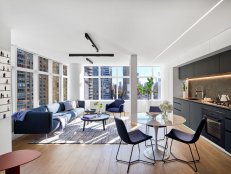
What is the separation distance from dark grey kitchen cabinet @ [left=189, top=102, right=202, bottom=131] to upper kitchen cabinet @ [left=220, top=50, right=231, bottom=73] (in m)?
1.20

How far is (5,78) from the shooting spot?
114 inches

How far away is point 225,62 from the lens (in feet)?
12.0

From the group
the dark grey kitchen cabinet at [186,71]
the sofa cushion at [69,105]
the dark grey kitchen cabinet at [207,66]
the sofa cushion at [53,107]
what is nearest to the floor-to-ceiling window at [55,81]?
the sofa cushion at [69,105]

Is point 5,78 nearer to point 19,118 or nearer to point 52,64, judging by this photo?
point 19,118

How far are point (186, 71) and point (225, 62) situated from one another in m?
2.54

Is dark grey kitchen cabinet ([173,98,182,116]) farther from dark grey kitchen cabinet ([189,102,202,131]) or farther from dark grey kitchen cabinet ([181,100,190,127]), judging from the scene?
dark grey kitchen cabinet ([189,102,202,131])

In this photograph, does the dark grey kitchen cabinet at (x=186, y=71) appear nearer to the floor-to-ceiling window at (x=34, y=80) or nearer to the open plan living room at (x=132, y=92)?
the open plan living room at (x=132, y=92)

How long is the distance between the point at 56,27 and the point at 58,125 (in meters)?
2.80

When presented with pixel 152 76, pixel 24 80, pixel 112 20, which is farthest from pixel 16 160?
pixel 152 76

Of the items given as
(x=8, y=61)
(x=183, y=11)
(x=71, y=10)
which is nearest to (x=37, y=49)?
(x=8, y=61)

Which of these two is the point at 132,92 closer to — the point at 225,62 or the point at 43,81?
the point at 225,62

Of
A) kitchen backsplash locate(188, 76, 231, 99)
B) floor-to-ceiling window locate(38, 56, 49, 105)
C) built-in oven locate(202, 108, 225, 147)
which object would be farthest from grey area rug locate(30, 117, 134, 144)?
kitchen backsplash locate(188, 76, 231, 99)

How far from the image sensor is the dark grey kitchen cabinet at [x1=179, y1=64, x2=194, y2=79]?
5.70 metres

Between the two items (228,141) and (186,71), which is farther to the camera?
(186,71)
